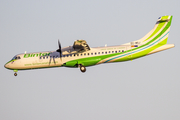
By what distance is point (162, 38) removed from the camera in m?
44.2

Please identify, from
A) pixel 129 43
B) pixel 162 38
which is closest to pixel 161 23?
pixel 162 38

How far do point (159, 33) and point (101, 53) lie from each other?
26.7 feet

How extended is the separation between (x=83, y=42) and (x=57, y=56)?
196 inches

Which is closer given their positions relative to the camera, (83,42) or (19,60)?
(83,42)

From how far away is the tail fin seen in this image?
44.2 m

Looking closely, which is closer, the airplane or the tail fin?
the airplane

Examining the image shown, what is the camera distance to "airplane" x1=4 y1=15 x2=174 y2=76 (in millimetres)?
43500

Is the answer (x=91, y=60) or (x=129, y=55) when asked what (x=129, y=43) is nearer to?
(x=129, y=55)

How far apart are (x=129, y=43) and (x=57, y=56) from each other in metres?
9.56

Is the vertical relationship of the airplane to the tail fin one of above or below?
below

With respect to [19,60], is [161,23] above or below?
above


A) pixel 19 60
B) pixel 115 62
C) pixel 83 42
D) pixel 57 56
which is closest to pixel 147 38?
pixel 115 62

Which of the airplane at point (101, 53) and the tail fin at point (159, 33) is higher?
the tail fin at point (159, 33)

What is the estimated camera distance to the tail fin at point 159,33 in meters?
44.2
